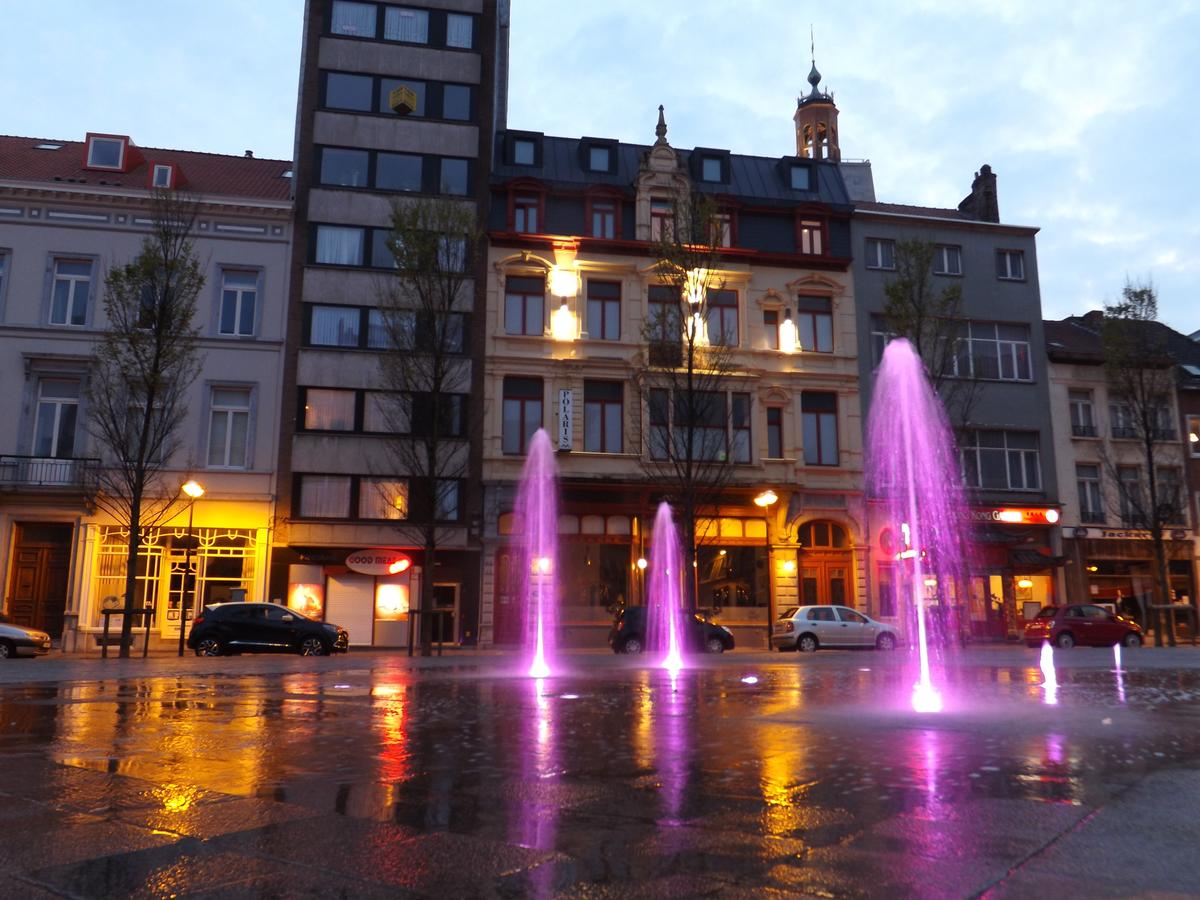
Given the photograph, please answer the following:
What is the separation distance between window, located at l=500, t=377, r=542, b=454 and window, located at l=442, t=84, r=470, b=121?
9.98 metres

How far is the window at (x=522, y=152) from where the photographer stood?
34156mm

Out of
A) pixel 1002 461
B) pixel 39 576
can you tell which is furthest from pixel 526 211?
pixel 1002 461

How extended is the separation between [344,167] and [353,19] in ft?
18.7

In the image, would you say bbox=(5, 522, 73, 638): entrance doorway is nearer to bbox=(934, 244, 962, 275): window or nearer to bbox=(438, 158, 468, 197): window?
bbox=(438, 158, 468, 197): window

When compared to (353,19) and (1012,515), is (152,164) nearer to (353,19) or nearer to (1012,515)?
(353,19)

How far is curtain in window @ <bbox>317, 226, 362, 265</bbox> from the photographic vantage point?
103 feet

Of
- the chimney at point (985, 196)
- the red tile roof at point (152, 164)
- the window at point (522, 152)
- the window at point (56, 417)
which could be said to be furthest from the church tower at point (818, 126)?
the window at point (56, 417)

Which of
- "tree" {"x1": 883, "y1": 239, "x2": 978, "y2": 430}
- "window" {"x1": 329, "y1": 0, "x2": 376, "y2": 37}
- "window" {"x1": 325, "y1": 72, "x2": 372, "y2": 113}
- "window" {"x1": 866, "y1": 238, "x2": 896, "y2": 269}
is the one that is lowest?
"tree" {"x1": 883, "y1": 239, "x2": 978, "y2": 430}

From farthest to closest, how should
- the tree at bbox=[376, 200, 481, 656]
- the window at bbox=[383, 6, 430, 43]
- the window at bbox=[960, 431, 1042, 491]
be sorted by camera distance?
the window at bbox=[960, 431, 1042, 491]
the window at bbox=[383, 6, 430, 43]
the tree at bbox=[376, 200, 481, 656]

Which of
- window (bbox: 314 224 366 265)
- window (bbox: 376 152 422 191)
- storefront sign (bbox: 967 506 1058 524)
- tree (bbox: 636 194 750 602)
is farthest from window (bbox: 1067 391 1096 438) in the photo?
window (bbox: 314 224 366 265)

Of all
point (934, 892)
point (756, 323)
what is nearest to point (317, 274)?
point (756, 323)

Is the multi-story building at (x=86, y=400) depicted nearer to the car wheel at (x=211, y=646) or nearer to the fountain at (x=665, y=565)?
the car wheel at (x=211, y=646)

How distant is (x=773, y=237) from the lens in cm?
3459

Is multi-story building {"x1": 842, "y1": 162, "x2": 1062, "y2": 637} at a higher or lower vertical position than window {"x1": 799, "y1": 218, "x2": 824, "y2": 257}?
lower
